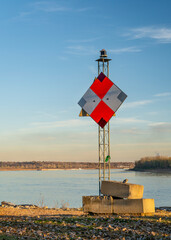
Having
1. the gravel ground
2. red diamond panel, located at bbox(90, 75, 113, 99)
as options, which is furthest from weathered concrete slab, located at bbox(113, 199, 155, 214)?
red diamond panel, located at bbox(90, 75, 113, 99)

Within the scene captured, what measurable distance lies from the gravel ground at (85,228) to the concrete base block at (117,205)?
784 mm

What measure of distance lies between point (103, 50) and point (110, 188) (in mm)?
7932

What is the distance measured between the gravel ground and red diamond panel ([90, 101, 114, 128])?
5.06 m

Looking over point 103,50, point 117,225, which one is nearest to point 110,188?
point 117,225

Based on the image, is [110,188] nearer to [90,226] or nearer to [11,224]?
[90,226]

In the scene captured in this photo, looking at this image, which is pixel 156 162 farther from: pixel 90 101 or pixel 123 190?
pixel 123 190

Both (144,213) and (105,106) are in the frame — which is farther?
(105,106)

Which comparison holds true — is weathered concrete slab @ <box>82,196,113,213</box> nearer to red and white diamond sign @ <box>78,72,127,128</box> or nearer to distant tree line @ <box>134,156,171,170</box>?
red and white diamond sign @ <box>78,72,127,128</box>

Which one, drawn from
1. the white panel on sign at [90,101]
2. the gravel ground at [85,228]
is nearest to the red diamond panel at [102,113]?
the white panel on sign at [90,101]

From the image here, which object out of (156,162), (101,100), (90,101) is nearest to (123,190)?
(101,100)

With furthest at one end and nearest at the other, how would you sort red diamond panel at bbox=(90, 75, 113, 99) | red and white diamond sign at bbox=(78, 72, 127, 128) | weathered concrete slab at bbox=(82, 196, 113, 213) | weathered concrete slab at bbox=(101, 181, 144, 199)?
1. red diamond panel at bbox=(90, 75, 113, 99)
2. red and white diamond sign at bbox=(78, 72, 127, 128)
3. weathered concrete slab at bbox=(82, 196, 113, 213)
4. weathered concrete slab at bbox=(101, 181, 144, 199)

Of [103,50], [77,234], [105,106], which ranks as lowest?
[77,234]

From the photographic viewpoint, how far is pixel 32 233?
33.4ft

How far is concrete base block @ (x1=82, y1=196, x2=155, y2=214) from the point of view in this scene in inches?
530
